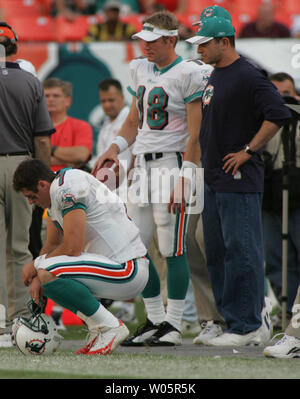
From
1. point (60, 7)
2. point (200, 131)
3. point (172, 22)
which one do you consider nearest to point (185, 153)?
point (200, 131)

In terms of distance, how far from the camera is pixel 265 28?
1058 centimetres

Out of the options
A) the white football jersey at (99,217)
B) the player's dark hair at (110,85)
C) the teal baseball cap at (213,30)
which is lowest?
the white football jersey at (99,217)

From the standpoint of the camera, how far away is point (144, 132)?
5.43 m

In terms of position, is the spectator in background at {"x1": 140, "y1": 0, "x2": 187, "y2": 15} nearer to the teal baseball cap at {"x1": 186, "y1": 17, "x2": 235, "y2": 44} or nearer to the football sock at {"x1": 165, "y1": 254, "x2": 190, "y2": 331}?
the teal baseball cap at {"x1": 186, "y1": 17, "x2": 235, "y2": 44}

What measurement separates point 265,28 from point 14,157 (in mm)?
5849

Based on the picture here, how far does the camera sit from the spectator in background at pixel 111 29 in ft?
34.6

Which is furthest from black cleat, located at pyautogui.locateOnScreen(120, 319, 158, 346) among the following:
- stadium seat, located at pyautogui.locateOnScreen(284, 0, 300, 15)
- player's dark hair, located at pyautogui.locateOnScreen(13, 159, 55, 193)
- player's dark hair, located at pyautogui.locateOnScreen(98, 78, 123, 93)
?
stadium seat, located at pyautogui.locateOnScreen(284, 0, 300, 15)

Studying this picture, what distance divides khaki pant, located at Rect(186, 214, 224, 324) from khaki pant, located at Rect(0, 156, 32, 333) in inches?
43.9

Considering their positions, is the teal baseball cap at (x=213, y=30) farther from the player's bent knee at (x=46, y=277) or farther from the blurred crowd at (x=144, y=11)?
the blurred crowd at (x=144, y=11)

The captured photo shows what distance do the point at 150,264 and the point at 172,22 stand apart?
1565 millimetres

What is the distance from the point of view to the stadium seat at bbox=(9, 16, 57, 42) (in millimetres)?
11922

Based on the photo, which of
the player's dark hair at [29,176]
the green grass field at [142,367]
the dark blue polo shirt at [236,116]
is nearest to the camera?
the green grass field at [142,367]

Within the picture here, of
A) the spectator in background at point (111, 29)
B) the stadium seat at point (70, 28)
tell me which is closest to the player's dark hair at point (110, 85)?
the spectator in background at point (111, 29)

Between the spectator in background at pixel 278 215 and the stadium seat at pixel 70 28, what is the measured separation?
5.21 m
